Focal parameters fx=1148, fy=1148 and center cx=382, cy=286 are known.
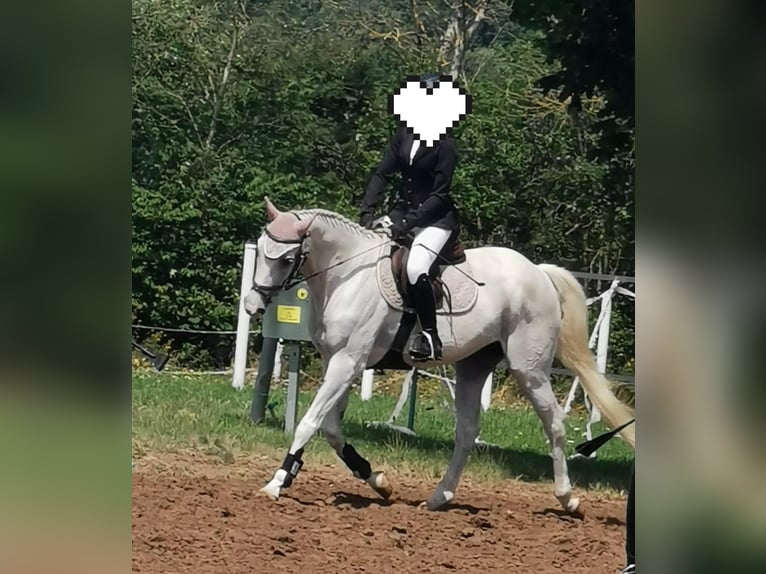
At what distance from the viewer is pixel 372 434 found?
5336 millimetres

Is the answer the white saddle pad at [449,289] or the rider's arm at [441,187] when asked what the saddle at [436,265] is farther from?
the rider's arm at [441,187]

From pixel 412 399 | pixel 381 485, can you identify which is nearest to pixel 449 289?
pixel 412 399

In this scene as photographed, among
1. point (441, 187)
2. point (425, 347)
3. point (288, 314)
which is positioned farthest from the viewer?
point (288, 314)

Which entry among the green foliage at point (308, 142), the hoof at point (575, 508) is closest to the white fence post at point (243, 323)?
the green foliage at point (308, 142)

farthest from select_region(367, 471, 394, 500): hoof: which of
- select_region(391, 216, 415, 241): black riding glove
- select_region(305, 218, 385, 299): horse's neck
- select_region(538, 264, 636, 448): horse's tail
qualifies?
select_region(391, 216, 415, 241): black riding glove

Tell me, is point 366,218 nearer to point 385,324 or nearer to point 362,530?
point 385,324

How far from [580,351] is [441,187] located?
0.98 meters

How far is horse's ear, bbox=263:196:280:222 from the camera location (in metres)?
5.28

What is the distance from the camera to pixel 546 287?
5242 millimetres

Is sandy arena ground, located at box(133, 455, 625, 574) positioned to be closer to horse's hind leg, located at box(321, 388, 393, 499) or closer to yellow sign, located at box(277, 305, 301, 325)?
horse's hind leg, located at box(321, 388, 393, 499)

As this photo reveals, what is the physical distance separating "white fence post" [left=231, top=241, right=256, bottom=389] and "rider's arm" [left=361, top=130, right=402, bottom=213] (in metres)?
0.61
